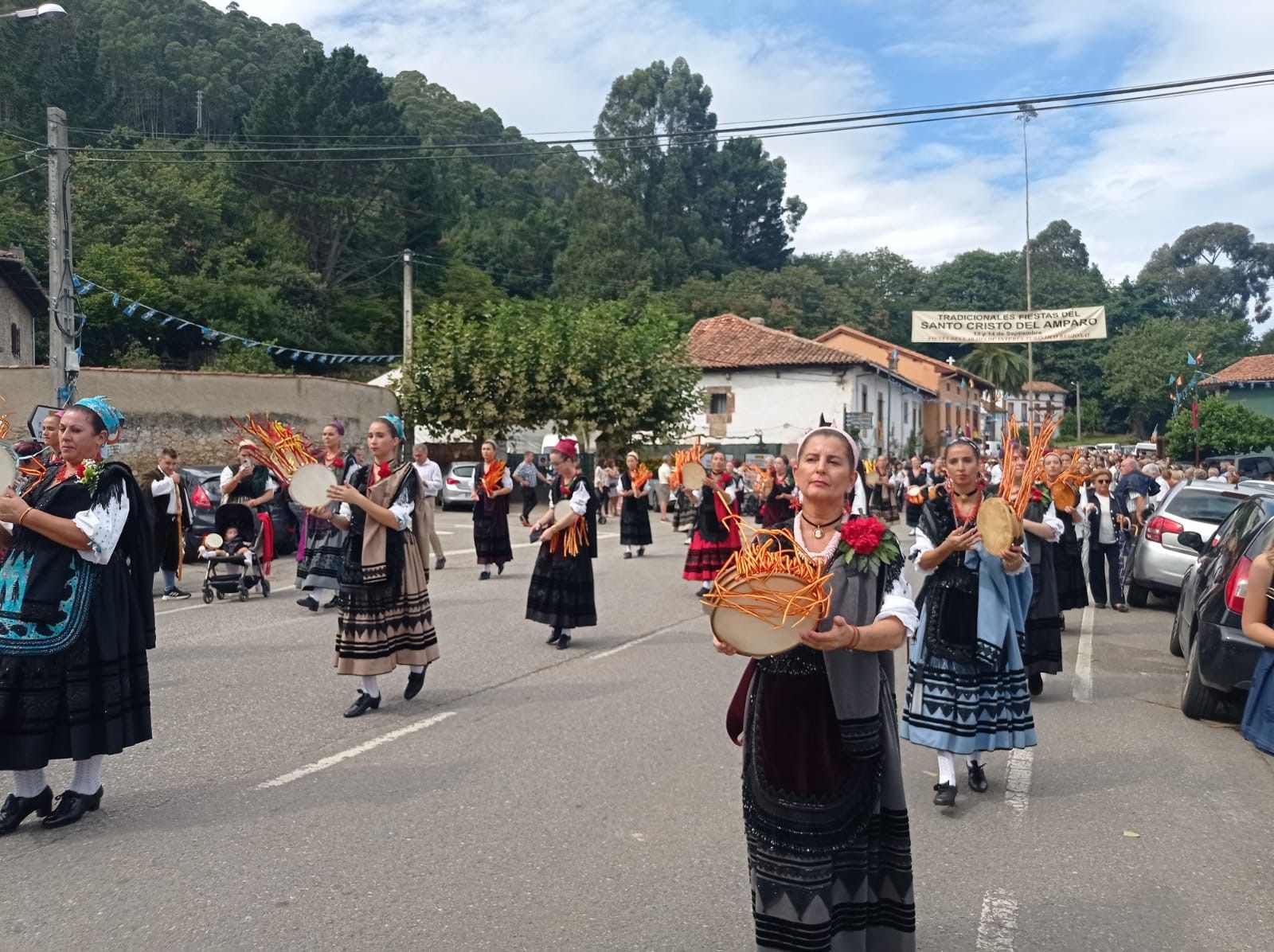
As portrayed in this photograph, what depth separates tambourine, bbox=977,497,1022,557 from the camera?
17.2 feet

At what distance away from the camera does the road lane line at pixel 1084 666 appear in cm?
855

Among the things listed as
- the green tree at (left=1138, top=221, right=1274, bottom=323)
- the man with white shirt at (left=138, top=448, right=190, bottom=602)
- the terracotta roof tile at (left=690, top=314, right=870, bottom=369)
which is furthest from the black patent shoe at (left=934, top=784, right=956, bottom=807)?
the green tree at (left=1138, top=221, right=1274, bottom=323)

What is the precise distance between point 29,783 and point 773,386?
137 feet

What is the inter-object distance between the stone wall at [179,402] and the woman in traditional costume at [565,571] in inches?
593

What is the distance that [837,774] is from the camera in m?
3.24

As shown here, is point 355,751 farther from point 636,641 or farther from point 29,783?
point 636,641

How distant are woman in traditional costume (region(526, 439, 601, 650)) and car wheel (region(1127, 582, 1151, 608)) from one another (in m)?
7.34

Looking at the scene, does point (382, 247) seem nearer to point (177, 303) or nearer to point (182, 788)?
point (177, 303)

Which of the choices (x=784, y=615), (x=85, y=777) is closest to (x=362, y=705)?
(x=85, y=777)

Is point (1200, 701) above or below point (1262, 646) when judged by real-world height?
below

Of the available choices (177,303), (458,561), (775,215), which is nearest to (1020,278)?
(775,215)

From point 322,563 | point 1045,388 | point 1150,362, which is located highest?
point 1150,362

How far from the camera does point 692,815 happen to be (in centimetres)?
540

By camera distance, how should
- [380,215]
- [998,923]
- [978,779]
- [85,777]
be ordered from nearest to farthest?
[998,923]
[85,777]
[978,779]
[380,215]
